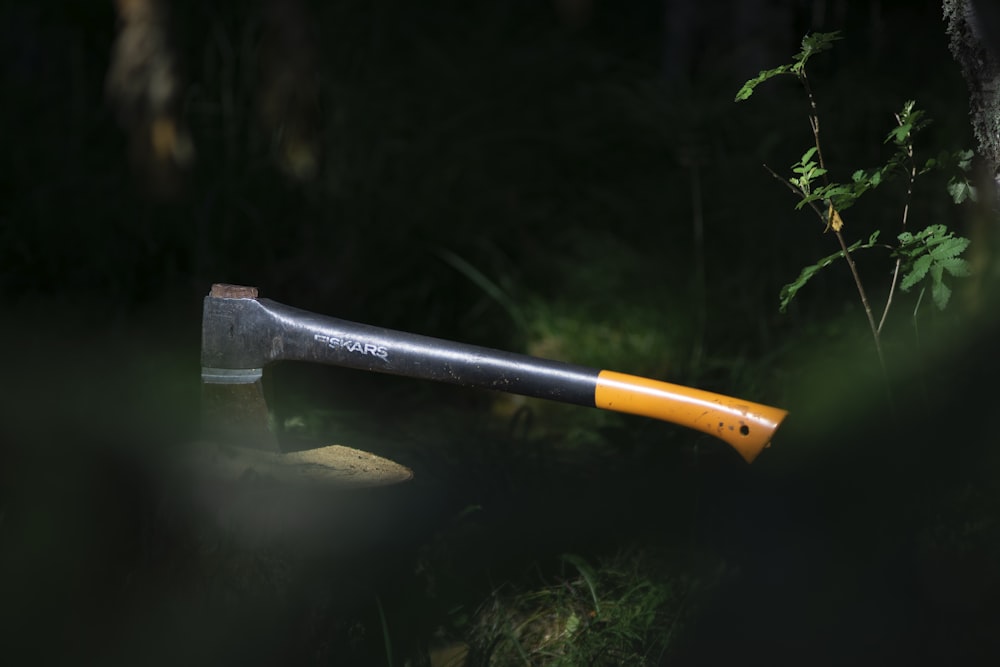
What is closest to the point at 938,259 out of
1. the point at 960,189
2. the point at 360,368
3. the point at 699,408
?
the point at 960,189

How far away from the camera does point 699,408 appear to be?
1739mm

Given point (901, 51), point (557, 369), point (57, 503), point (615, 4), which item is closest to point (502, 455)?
point (557, 369)

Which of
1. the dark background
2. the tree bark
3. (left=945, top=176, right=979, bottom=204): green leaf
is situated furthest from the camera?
the dark background

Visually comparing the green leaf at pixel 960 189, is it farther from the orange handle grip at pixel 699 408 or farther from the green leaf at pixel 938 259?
the orange handle grip at pixel 699 408

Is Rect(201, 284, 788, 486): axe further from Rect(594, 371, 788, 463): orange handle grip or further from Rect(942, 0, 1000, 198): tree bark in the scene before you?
Rect(942, 0, 1000, 198): tree bark

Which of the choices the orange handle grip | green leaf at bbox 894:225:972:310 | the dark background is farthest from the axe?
green leaf at bbox 894:225:972:310

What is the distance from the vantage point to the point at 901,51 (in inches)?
139

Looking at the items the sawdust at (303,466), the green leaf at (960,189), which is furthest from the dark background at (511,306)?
the green leaf at (960,189)

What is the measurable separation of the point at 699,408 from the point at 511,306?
145 centimetres

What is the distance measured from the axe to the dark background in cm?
12

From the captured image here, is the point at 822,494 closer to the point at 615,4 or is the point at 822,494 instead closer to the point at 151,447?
the point at 151,447

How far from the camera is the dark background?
183 cm

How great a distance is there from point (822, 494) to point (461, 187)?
6.49ft

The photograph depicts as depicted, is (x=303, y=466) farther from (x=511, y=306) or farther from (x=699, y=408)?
(x=511, y=306)
